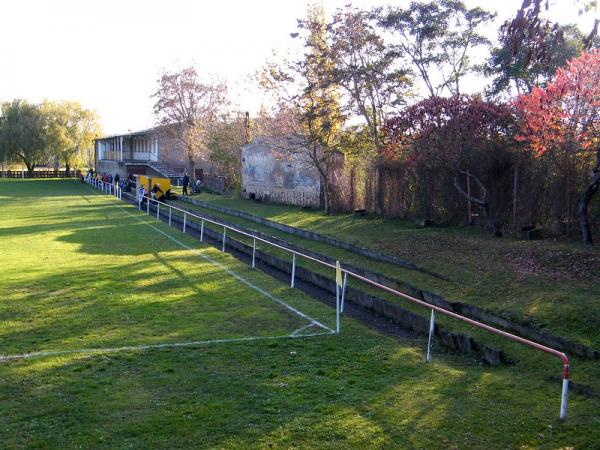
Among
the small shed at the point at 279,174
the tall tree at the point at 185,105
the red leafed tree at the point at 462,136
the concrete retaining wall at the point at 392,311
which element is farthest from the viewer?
the tall tree at the point at 185,105

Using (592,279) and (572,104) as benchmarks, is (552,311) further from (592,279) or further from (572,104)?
(572,104)

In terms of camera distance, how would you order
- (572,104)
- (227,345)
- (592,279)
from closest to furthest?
(227,345)
(592,279)
(572,104)

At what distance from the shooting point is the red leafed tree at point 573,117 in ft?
44.8

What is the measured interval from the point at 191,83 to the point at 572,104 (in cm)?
3904

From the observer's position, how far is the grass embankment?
8914mm

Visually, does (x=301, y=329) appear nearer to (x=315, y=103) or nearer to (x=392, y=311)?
(x=392, y=311)

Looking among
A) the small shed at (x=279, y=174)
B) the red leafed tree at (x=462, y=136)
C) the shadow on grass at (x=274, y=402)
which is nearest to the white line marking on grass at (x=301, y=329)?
the shadow on grass at (x=274, y=402)

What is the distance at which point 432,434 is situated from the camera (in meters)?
5.34

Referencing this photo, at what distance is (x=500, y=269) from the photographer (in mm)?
12016

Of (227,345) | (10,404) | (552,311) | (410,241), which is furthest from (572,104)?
(10,404)

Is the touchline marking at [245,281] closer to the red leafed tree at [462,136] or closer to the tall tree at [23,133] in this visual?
the red leafed tree at [462,136]

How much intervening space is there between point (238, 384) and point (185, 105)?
4577cm

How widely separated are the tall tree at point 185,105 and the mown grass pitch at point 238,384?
37.7 metres

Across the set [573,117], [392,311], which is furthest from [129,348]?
[573,117]
